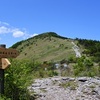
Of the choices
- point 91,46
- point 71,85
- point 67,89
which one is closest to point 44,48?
point 91,46

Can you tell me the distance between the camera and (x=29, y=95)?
1412cm

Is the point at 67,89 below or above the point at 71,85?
below

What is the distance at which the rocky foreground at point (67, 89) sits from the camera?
15.3m

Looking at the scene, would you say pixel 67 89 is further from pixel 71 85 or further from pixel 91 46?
pixel 91 46

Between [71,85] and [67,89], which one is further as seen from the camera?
[71,85]

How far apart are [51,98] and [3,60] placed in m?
3.95

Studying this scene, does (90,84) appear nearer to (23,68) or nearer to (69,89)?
(69,89)

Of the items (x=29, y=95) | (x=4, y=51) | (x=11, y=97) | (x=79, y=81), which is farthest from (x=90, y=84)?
(x=4, y=51)

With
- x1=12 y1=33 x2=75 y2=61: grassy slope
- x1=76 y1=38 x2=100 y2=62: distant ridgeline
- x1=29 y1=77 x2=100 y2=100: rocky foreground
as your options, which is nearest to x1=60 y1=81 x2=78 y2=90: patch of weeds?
x1=29 y1=77 x2=100 y2=100: rocky foreground

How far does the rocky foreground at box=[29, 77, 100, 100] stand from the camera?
15264 mm

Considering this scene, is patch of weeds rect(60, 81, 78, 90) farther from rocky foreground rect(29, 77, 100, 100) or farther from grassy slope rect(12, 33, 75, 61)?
grassy slope rect(12, 33, 75, 61)

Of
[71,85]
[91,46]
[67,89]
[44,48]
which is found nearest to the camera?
[67,89]

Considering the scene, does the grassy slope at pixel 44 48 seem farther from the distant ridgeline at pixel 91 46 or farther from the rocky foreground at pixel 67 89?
the rocky foreground at pixel 67 89

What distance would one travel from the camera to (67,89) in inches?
651
